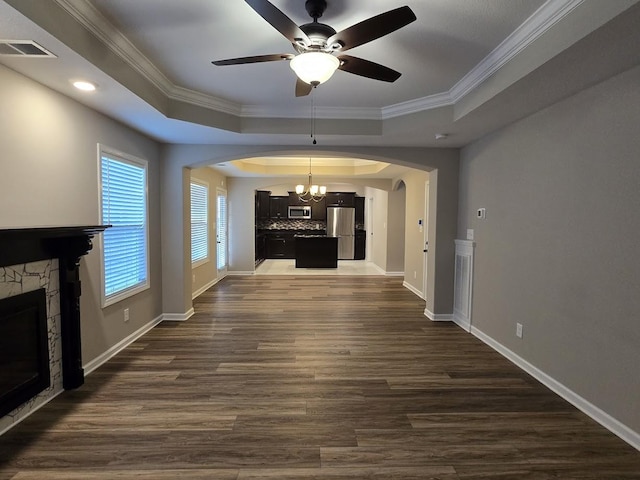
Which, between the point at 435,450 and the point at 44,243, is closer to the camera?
the point at 435,450

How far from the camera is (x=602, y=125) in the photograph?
2.33 m

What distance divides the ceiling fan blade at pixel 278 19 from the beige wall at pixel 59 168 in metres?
1.84

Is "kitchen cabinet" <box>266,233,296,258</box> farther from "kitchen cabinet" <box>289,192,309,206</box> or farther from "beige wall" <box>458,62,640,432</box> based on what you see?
"beige wall" <box>458,62,640,432</box>

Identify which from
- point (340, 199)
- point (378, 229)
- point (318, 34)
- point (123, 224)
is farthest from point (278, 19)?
point (340, 199)

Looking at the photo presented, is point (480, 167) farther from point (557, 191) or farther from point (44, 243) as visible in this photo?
point (44, 243)

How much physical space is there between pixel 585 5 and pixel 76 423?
395cm

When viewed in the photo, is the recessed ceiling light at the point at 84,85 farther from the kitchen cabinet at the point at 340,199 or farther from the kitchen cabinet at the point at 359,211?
A: the kitchen cabinet at the point at 359,211

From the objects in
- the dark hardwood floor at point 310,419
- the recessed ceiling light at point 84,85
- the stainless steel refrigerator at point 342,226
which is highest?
the recessed ceiling light at point 84,85

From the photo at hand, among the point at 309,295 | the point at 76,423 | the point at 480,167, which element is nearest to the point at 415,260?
the point at 309,295

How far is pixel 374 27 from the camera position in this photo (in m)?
1.70

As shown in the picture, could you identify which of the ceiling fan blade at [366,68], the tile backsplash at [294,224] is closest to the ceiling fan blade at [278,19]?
the ceiling fan blade at [366,68]

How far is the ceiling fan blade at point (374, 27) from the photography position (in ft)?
5.22

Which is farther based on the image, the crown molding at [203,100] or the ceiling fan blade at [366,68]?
the crown molding at [203,100]

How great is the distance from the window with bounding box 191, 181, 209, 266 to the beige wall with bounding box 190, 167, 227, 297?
12 centimetres
